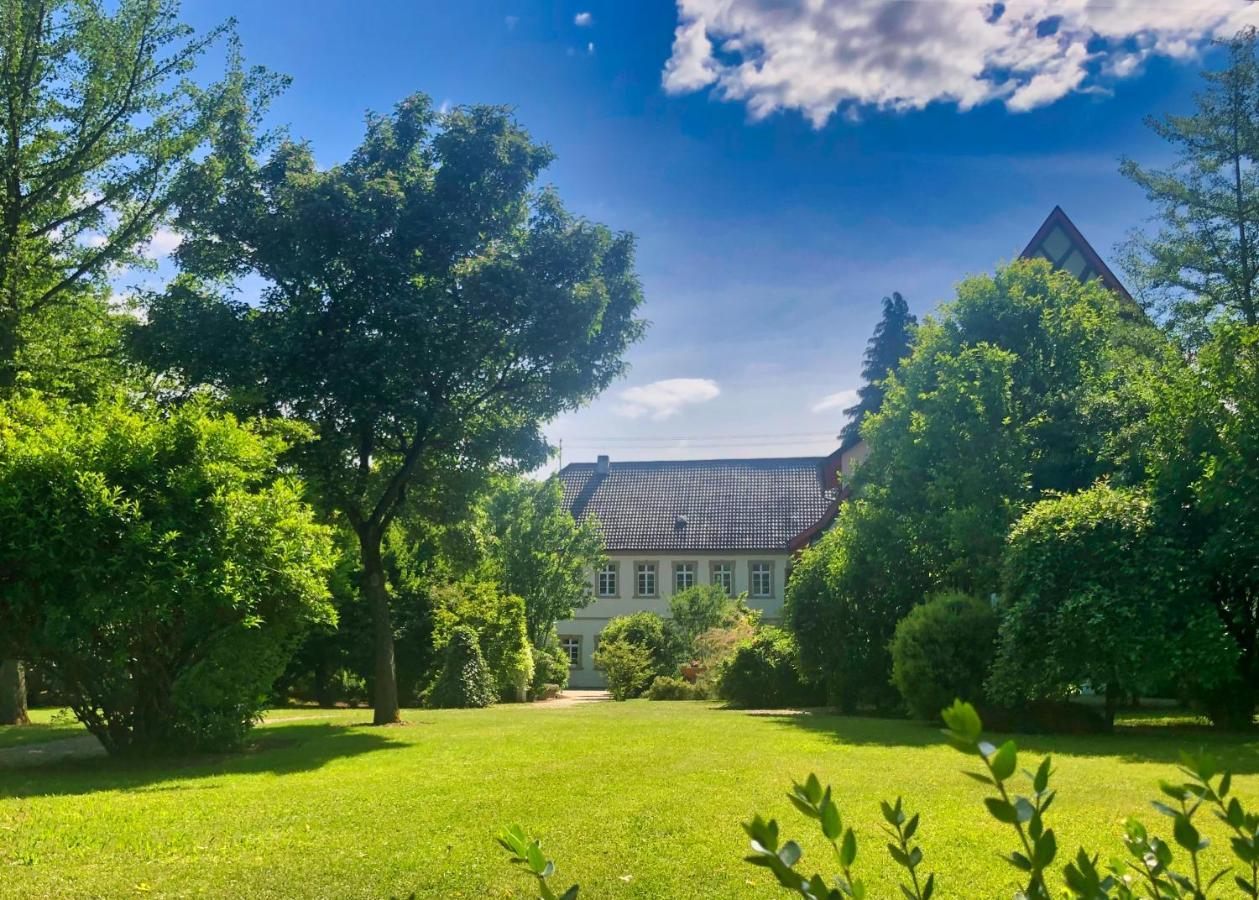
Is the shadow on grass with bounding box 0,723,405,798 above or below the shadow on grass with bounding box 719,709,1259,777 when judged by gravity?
above

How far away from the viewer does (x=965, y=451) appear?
19.2 m

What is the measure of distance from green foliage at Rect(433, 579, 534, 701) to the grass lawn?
12.6 meters

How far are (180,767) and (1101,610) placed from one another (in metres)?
12.1

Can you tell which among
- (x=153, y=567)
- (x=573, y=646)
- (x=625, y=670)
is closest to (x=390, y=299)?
(x=153, y=567)

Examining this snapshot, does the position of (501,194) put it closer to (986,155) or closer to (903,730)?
(986,155)

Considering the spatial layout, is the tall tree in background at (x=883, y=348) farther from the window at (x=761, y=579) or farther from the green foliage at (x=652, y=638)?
the green foliage at (x=652, y=638)

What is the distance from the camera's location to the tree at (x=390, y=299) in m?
17.1

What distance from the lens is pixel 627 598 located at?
48688 millimetres

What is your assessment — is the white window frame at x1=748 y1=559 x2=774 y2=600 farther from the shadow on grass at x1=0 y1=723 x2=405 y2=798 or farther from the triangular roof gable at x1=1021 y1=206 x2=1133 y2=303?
the shadow on grass at x1=0 y1=723 x2=405 y2=798

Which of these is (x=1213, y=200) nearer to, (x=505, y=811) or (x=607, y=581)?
(x=505, y=811)

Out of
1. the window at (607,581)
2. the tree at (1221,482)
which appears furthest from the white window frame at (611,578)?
the tree at (1221,482)

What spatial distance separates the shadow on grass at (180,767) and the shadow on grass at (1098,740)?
22.4 feet

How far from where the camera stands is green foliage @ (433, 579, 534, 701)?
27156mm

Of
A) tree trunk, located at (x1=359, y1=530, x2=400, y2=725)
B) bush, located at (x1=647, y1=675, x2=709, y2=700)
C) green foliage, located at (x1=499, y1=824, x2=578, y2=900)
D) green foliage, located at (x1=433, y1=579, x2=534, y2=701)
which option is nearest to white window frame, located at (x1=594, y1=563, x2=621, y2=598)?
bush, located at (x1=647, y1=675, x2=709, y2=700)
